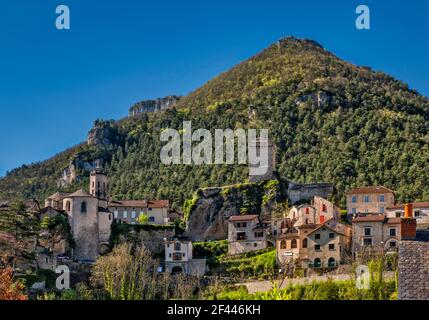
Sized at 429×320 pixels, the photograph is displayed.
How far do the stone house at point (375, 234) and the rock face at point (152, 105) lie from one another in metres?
105

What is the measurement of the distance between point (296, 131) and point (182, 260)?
150ft

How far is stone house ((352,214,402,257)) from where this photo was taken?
6219cm

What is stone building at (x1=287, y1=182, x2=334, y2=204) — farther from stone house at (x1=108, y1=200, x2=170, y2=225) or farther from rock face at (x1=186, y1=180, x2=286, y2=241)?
stone house at (x1=108, y1=200, x2=170, y2=225)

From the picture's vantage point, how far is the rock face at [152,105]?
548 feet

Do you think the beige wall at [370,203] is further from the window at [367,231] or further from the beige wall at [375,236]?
the window at [367,231]

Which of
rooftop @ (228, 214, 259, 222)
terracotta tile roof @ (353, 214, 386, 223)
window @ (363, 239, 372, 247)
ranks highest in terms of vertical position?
rooftop @ (228, 214, 259, 222)

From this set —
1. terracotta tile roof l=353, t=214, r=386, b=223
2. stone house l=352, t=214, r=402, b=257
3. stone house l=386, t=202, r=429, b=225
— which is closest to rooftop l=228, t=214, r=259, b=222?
terracotta tile roof l=353, t=214, r=386, b=223

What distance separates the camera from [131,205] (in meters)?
78.4

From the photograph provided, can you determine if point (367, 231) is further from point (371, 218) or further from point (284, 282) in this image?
point (284, 282)

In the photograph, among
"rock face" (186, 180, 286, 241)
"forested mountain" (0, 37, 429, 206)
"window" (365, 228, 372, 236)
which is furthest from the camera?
"forested mountain" (0, 37, 429, 206)

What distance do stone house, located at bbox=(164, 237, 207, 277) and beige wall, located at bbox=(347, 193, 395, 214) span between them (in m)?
13.4

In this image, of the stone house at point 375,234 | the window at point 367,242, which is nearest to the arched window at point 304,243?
the stone house at point 375,234

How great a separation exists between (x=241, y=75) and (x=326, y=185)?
82690 millimetres
